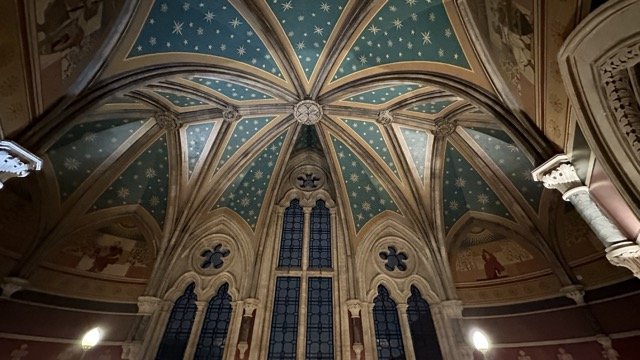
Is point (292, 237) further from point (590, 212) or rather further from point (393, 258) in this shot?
point (590, 212)

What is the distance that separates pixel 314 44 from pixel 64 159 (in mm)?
7975

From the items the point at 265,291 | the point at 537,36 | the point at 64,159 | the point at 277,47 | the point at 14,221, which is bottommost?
the point at 265,291

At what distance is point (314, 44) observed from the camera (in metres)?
9.31

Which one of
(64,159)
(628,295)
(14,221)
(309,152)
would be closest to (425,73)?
(309,152)

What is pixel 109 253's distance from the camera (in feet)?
31.7

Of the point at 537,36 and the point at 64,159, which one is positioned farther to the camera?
the point at 64,159

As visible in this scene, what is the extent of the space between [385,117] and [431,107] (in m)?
1.53

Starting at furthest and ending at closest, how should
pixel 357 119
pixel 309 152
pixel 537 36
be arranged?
pixel 309 152
pixel 357 119
pixel 537 36

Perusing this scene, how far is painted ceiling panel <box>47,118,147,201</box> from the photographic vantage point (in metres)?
8.61

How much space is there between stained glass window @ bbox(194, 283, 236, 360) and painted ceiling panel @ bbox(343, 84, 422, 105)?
7777 millimetres

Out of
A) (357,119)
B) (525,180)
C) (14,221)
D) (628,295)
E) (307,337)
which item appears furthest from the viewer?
(357,119)

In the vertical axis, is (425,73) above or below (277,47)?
below

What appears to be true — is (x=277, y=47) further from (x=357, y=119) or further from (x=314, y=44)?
(x=357, y=119)

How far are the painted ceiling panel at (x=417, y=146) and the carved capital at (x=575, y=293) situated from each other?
5.11 metres
